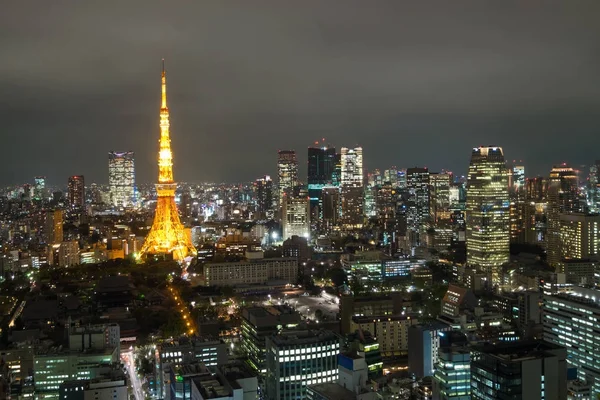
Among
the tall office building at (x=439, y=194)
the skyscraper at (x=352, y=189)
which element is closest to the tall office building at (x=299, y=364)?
the skyscraper at (x=352, y=189)

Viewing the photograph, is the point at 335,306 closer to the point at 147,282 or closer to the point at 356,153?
the point at 147,282

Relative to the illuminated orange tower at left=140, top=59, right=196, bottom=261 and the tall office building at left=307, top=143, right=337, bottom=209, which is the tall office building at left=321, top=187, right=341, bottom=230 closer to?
the tall office building at left=307, top=143, right=337, bottom=209

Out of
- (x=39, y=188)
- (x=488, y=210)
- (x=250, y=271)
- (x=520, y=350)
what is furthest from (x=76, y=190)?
(x=520, y=350)

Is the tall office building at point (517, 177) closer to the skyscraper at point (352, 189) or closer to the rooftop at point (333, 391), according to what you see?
the skyscraper at point (352, 189)

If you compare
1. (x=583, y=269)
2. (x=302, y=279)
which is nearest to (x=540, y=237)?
(x=583, y=269)

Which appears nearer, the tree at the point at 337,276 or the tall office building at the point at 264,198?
the tree at the point at 337,276

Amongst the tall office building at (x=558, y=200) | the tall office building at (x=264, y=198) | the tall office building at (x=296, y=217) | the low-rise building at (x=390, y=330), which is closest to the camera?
the low-rise building at (x=390, y=330)

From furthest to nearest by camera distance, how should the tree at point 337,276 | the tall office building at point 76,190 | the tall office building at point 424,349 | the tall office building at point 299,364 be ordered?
the tall office building at point 76,190 < the tree at point 337,276 < the tall office building at point 424,349 < the tall office building at point 299,364

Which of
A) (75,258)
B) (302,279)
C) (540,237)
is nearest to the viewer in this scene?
(302,279)

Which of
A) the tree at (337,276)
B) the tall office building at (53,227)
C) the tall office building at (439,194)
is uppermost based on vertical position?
the tall office building at (439,194)
